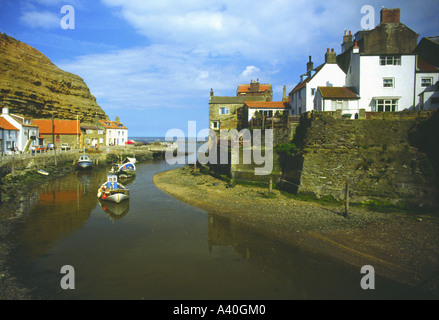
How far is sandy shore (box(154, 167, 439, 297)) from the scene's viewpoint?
40.5 feet

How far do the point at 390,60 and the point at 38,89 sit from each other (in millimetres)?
76903

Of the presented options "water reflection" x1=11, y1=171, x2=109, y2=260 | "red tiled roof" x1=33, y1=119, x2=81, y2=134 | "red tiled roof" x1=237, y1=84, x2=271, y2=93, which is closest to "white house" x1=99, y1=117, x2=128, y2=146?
"red tiled roof" x1=33, y1=119, x2=81, y2=134

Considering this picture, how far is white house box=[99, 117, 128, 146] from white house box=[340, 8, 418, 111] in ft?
212

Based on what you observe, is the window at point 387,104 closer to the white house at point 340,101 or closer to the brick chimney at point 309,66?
the white house at point 340,101

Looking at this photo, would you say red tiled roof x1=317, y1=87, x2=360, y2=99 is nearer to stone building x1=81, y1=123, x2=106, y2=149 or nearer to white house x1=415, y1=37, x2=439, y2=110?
white house x1=415, y1=37, x2=439, y2=110

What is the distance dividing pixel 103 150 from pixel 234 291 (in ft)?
184

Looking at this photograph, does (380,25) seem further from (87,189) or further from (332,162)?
(87,189)

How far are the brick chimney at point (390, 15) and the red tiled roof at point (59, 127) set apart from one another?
5774cm

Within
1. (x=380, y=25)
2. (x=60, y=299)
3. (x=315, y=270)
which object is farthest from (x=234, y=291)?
(x=380, y=25)

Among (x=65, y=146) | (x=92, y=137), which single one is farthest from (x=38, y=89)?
(x=65, y=146)

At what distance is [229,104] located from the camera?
42.6 metres

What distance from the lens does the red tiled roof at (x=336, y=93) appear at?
27281 millimetres

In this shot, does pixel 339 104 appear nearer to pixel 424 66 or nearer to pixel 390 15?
pixel 424 66
